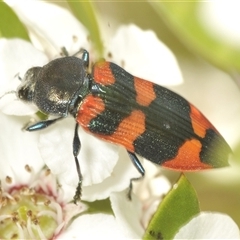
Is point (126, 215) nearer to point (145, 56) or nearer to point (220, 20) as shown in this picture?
point (220, 20)

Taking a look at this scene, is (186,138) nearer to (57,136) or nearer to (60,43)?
(57,136)

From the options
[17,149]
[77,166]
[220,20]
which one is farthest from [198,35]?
[17,149]

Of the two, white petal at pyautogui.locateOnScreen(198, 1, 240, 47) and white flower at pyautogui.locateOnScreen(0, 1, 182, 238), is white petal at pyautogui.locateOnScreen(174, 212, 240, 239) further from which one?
white petal at pyautogui.locateOnScreen(198, 1, 240, 47)

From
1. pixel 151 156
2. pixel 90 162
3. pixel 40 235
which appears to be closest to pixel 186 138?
pixel 151 156

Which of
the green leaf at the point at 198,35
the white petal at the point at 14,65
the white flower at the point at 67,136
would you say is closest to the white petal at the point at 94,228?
the white flower at the point at 67,136

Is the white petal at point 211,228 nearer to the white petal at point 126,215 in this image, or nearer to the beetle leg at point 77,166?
the white petal at point 126,215

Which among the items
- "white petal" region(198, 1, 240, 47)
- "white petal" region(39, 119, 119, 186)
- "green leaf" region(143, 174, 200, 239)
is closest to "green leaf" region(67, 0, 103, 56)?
"white petal" region(39, 119, 119, 186)
